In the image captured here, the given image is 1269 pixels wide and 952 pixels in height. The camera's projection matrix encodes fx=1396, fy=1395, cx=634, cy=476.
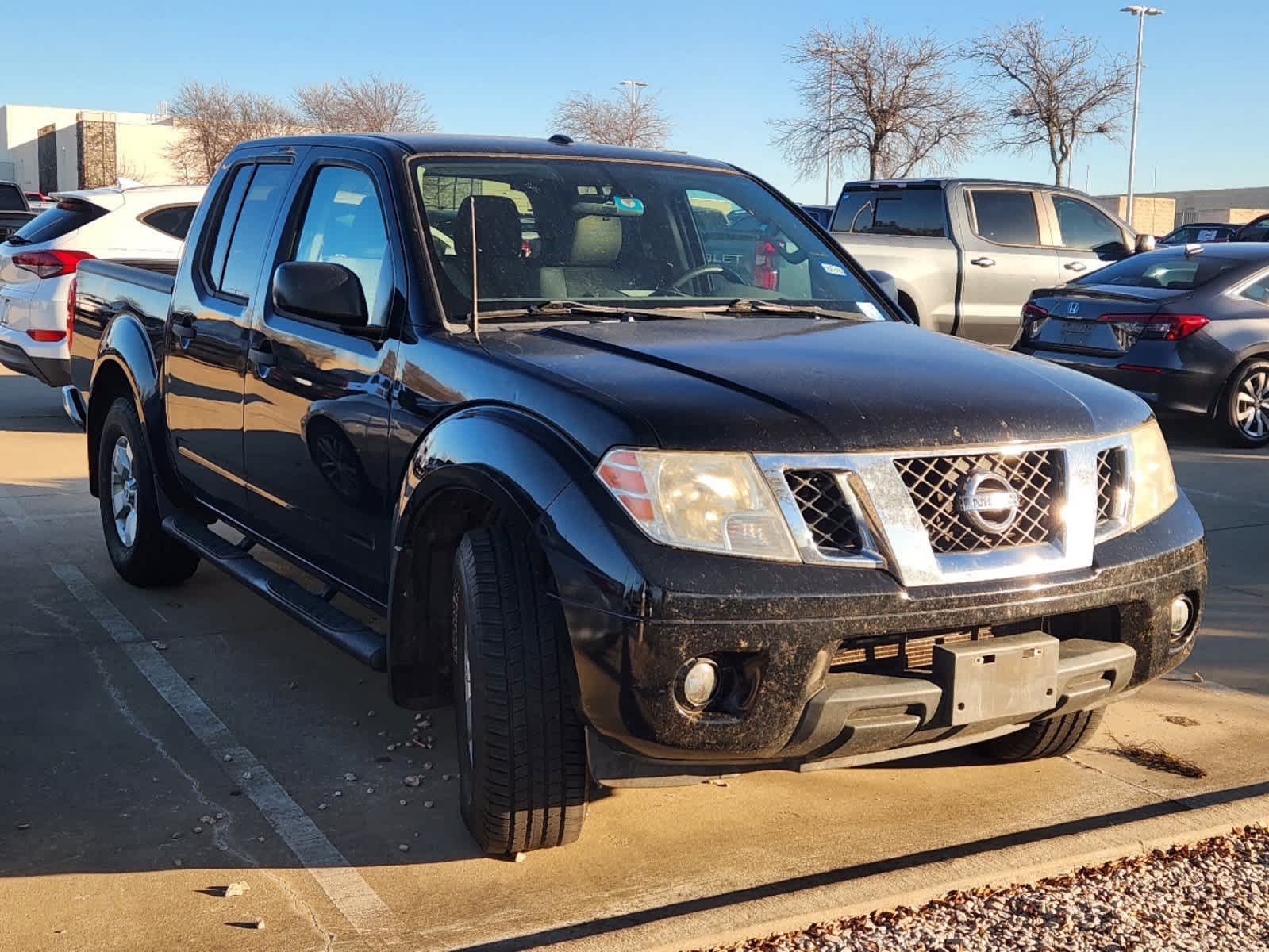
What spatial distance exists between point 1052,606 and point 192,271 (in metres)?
3.62

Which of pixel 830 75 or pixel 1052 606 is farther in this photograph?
pixel 830 75

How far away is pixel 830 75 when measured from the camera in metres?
42.5

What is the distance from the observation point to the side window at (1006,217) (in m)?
13.5

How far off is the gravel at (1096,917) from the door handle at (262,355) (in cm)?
252

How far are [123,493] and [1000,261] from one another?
31.2 ft

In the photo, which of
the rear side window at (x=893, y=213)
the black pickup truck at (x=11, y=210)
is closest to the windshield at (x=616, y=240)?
the rear side window at (x=893, y=213)

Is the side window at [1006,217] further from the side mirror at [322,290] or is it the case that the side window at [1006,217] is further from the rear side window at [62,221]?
the side mirror at [322,290]

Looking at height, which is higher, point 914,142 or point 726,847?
point 914,142

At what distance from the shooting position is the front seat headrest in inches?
159

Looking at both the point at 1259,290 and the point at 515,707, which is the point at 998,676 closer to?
the point at 515,707

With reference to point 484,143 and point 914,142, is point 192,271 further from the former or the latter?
point 914,142

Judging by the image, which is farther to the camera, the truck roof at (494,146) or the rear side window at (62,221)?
the rear side window at (62,221)

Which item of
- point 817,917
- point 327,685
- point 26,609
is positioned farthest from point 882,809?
point 26,609

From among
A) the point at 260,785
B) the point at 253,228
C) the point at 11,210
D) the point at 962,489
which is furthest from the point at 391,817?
the point at 11,210
